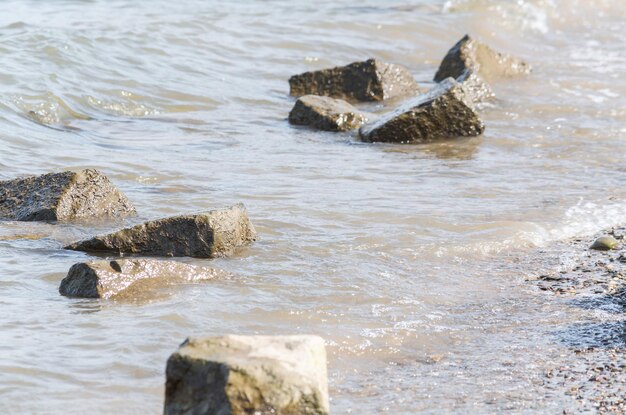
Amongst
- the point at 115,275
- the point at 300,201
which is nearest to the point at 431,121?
the point at 300,201

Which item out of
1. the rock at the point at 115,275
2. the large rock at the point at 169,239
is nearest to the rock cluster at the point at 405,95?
the large rock at the point at 169,239

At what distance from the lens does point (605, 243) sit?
608cm

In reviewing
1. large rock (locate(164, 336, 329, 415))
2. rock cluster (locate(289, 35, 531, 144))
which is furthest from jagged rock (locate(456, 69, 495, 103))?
large rock (locate(164, 336, 329, 415))

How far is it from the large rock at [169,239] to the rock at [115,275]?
38cm

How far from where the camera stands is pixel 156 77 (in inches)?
464

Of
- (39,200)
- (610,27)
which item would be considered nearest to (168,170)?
(39,200)

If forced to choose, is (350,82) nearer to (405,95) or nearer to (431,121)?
(405,95)

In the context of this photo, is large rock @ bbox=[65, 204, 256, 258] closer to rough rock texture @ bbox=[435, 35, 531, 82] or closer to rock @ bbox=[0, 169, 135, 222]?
rock @ bbox=[0, 169, 135, 222]

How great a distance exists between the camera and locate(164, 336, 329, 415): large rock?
291 centimetres

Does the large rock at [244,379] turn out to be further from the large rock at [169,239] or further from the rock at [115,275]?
the large rock at [169,239]

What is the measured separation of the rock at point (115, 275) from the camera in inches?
194

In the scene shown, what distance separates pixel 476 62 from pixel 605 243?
6746mm

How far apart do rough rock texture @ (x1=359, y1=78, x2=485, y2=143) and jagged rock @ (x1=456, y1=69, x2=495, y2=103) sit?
1485 mm

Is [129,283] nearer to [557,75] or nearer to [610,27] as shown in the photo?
[557,75]
